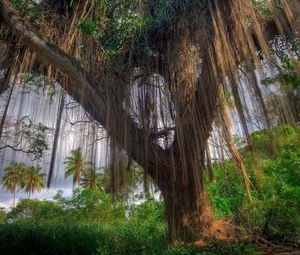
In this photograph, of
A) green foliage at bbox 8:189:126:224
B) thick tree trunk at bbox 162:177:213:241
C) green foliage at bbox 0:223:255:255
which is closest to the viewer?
thick tree trunk at bbox 162:177:213:241

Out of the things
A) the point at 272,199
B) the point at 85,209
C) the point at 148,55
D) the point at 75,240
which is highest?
the point at 85,209

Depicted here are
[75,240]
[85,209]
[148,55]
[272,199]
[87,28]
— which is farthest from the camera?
[85,209]

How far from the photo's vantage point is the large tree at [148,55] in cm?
326

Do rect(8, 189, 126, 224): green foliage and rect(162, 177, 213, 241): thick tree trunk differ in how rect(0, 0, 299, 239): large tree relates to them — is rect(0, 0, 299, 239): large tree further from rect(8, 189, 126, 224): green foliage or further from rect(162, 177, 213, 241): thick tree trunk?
rect(8, 189, 126, 224): green foliage

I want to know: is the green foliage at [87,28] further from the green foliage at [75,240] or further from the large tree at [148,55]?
the green foliage at [75,240]

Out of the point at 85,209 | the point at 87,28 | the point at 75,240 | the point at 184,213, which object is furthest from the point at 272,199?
the point at 85,209

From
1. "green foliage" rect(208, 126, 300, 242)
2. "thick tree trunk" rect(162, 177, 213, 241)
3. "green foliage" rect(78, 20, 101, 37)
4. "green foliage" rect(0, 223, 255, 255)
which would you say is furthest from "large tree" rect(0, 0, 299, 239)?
"green foliage" rect(0, 223, 255, 255)

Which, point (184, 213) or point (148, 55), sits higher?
point (148, 55)

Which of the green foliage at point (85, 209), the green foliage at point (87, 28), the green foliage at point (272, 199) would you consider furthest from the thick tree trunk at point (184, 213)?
the green foliage at point (85, 209)

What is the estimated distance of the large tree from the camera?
326cm

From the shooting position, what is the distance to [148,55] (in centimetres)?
482

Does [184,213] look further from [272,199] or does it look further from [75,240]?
[75,240]

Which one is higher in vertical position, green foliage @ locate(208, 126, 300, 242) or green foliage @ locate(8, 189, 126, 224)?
green foliage @ locate(8, 189, 126, 224)

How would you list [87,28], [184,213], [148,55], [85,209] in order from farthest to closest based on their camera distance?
[85,209] → [184,213] → [148,55] → [87,28]
